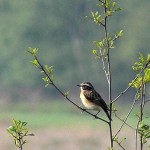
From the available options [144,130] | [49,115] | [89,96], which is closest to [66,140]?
[49,115]

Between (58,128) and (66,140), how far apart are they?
501 inches

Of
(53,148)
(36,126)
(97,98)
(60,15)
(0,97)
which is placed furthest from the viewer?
(60,15)

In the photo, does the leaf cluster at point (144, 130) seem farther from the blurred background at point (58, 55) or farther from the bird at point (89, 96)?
the blurred background at point (58, 55)

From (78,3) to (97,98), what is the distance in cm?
12137

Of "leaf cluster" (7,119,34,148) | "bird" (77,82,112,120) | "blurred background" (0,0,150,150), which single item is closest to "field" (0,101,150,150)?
"blurred background" (0,0,150,150)

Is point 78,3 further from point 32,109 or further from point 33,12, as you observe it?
point 32,109

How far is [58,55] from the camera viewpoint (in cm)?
11081

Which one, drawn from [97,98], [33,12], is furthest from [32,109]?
[97,98]

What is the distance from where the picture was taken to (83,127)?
284 feet

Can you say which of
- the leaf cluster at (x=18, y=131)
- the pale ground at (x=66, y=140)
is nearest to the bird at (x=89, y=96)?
the leaf cluster at (x=18, y=131)

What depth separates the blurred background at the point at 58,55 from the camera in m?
104

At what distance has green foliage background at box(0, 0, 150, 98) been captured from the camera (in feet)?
354

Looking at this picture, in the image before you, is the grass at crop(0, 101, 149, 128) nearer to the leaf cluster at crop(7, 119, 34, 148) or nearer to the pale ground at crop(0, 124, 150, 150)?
the pale ground at crop(0, 124, 150, 150)

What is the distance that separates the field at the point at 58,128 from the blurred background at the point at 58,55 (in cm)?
14
